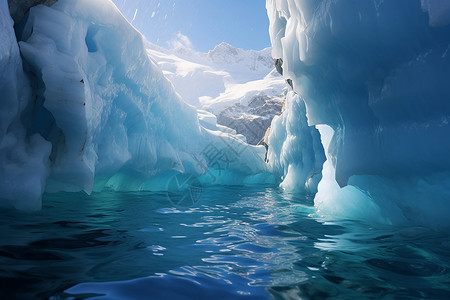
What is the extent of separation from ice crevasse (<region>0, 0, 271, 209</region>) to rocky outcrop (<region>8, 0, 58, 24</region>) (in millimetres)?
91

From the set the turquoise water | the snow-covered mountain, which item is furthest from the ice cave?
the snow-covered mountain

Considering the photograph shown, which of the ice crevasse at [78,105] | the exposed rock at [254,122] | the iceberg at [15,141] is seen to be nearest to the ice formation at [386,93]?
the ice crevasse at [78,105]

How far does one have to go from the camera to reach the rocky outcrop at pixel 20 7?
3.89 m

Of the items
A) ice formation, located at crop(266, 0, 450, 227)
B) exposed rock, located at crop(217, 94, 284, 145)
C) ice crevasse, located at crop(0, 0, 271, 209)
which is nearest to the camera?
ice formation, located at crop(266, 0, 450, 227)

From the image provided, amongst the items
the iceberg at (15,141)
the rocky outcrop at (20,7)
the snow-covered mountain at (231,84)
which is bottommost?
the iceberg at (15,141)

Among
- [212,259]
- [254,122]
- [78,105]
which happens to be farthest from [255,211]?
Result: [254,122]

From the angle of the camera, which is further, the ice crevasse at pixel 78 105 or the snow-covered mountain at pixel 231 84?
the snow-covered mountain at pixel 231 84

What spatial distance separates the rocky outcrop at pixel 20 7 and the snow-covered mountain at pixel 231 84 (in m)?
23.9

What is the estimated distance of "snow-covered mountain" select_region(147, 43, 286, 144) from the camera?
30.6m

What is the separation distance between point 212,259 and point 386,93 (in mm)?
2496

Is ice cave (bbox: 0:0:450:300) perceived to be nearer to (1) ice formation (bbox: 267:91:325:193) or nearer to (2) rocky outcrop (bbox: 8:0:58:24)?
(2) rocky outcrop (bbox: 8:0:58:24)

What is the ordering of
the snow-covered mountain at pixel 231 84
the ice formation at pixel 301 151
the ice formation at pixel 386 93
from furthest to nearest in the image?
the snow-covered mountain at pixel 231 84
the ice formation at pixel 301 151
the ice formation at pixel 386 93

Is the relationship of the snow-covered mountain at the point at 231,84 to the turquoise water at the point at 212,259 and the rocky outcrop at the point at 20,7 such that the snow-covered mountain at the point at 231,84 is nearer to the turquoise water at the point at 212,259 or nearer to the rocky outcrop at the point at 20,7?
the rocky outcrop at the point at 20,7

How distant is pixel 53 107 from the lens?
12.4 ft
